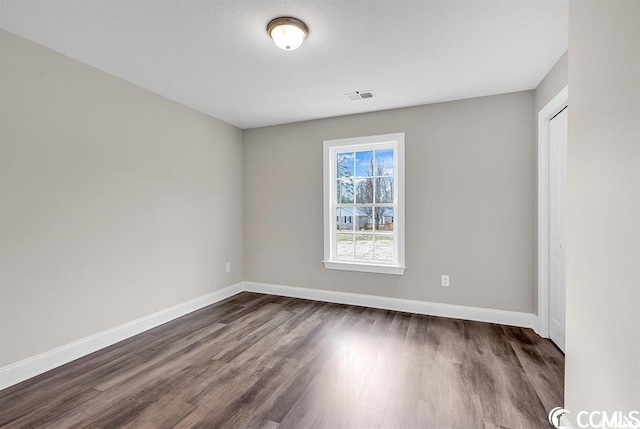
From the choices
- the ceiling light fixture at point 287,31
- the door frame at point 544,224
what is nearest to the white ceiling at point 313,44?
the ceiling light fixture at point 287,31

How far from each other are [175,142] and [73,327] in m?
2.10

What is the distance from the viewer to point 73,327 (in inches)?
97.1

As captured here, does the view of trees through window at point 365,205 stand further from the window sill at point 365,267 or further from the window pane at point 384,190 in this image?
the window sill at point 365,267

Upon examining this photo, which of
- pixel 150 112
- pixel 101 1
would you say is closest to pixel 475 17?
pixel 101 1

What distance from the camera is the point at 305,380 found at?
2.15 meters

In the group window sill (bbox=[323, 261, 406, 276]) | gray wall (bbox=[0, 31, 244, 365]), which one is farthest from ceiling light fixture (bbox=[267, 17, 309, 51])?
window sill (bbox=[323, 261, 406, 276])

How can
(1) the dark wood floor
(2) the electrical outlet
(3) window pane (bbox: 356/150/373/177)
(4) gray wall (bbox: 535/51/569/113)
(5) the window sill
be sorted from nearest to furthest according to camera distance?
(1) the dark wood floor → (4) gray wall (bbox: 535/51/569/113) → (2) the electrical outlet → (5) the window sill → (3) window pane (bbox: 356/150/373/177)

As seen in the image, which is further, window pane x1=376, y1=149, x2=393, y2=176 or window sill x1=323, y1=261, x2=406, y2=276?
window pane x1=376, y1=149, x2=393, y2=176

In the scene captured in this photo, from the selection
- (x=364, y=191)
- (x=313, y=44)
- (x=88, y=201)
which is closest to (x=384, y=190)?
(x=364, y=191)

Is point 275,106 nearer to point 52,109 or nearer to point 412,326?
point 52,109

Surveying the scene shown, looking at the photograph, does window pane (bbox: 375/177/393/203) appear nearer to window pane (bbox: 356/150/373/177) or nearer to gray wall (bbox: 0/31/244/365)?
window pane (bbox: 356/150/373/177)

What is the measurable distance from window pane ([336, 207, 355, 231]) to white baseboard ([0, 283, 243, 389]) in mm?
2067

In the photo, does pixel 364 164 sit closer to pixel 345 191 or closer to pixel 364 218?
pixel 345 191

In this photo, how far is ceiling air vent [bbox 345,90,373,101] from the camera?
312 centimetres
